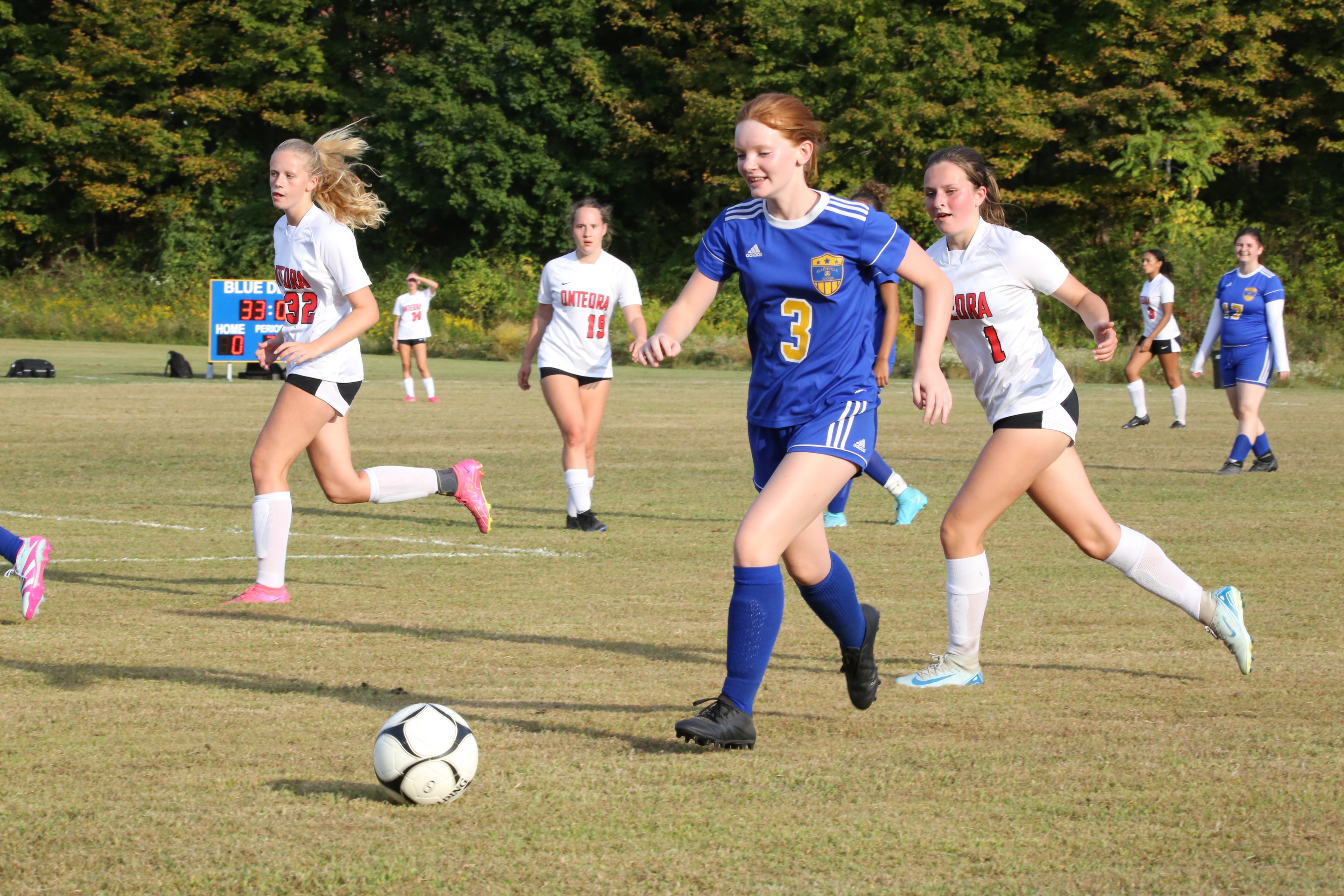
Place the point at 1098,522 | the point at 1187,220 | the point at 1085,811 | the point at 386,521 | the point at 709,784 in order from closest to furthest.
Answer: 1. the point at 1085,811
2. the point at 709,784
3. the point at 1098,522
4. the point at 386,521
5. the point at 1187,220

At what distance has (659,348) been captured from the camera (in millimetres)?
4430

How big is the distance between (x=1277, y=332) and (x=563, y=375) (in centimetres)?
696

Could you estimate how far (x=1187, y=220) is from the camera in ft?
136

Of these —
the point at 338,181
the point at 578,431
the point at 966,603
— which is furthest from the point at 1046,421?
the point at 578,431

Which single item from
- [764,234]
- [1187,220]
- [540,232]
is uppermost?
[764,234]

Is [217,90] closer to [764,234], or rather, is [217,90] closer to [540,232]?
[540,232]

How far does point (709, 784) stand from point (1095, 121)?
42.9 m

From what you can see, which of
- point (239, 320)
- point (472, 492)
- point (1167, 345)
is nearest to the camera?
point (472, 492)

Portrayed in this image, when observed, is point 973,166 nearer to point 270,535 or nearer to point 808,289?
point 808,289

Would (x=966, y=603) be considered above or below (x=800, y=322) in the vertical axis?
below

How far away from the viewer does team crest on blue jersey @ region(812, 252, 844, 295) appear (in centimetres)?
458

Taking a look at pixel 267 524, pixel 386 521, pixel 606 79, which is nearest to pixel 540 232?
pixel 606 79

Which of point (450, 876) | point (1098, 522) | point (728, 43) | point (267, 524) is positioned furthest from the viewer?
point (728, 43)

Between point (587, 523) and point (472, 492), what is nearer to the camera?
point (472, 492)
